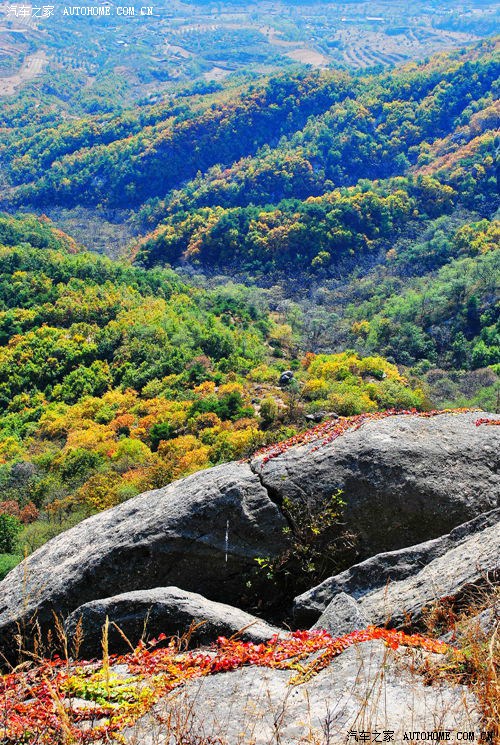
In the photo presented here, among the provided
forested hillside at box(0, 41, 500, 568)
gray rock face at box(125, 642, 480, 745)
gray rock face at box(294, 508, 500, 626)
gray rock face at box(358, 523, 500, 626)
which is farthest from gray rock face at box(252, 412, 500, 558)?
forested hillside at box(0, 41, 500, 568)

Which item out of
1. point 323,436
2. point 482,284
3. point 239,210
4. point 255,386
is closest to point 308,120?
point 239,210

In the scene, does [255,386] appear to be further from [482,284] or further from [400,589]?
[482,284]

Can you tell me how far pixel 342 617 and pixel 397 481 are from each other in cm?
318

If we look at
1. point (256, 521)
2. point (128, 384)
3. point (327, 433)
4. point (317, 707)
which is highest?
point (317, 707)

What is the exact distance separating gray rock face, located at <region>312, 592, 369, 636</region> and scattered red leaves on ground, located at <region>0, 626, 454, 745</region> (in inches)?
11.2

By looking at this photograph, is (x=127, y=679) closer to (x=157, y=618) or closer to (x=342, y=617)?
(x=157, y=618)

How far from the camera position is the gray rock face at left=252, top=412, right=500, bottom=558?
35.5 ft

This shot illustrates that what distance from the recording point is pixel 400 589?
353 inches

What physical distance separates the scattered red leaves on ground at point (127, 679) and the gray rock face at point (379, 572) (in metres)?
1.32

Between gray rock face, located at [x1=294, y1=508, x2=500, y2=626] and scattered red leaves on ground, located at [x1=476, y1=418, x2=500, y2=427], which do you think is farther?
scattered red leaves on ground, located at [x1=476, y1=418, x2=500, y2=427]

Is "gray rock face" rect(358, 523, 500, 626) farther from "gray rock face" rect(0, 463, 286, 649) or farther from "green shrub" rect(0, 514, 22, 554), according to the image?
"green shrub" rect(0, 514, 22, 554)

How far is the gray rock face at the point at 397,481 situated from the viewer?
10.8 metres

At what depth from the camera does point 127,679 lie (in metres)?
7.21

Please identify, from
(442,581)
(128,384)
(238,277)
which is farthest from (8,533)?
(238,277)
